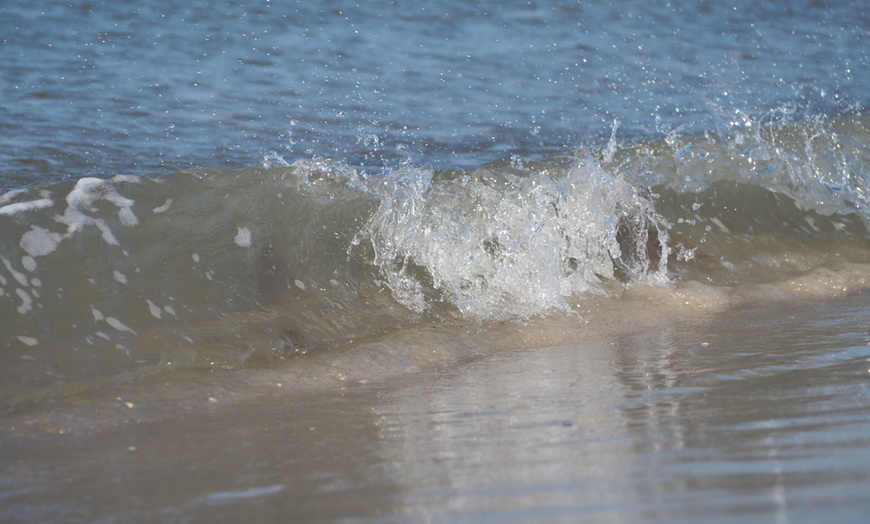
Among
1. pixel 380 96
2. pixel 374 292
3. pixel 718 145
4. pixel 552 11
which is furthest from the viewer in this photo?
pixel 552 11

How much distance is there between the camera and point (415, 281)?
3.70 metres

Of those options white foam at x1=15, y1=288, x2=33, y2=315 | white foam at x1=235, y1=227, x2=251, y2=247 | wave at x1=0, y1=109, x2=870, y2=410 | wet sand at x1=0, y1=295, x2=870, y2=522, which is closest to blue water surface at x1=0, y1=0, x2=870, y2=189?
wave at x1=0, y1=109, x2=870, y2=410

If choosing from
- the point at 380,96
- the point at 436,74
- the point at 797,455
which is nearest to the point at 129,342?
the point at 797,455

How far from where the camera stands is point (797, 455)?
1895 mm

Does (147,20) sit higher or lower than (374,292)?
higher

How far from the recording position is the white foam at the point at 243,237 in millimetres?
3688

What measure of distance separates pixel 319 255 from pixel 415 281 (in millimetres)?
344

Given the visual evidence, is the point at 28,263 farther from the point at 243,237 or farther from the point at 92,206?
the point at 243,237

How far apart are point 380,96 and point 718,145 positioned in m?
2.20

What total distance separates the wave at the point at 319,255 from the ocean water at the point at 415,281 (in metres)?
0.01

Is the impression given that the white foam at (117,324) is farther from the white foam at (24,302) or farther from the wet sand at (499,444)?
the wet sand at (499,444)

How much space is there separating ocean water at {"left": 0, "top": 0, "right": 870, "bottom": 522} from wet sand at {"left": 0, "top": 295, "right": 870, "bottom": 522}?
1 cm

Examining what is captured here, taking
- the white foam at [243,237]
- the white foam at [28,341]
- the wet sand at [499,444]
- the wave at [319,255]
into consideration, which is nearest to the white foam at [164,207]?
the wave at [319,255]

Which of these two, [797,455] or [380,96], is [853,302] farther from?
[380,96]
